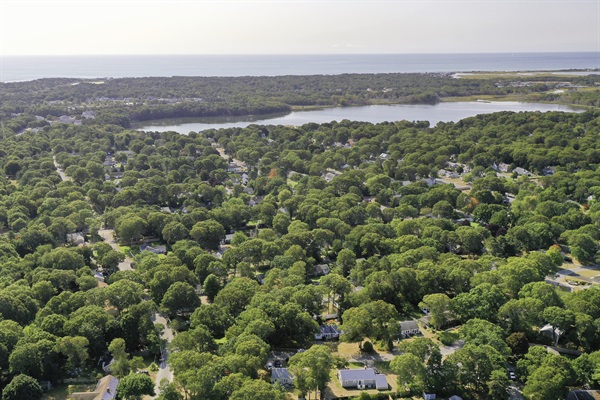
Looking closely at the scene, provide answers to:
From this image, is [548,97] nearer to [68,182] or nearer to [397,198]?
[397,198]

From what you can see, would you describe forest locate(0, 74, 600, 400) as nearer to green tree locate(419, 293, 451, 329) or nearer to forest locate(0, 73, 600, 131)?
green tree locate(419, 293, 451, 329)

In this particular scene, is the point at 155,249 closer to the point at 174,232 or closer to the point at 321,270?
the point at 174,232

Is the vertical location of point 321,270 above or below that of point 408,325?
above

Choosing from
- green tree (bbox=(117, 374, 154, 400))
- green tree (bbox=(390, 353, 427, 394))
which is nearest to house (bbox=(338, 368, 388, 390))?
green tree (bbox=(390, 353, 427, 394))

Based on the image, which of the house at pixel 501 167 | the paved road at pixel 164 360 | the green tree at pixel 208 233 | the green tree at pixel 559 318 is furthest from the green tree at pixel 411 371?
the house at pixel 501 167

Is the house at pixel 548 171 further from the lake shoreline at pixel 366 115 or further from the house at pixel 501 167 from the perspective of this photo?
the lake shoreline at pixel 366 115

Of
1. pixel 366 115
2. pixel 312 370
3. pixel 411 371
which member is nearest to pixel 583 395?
pixel 411 371

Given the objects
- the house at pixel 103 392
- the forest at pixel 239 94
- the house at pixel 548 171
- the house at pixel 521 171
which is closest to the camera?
the house at pixel 103 392
